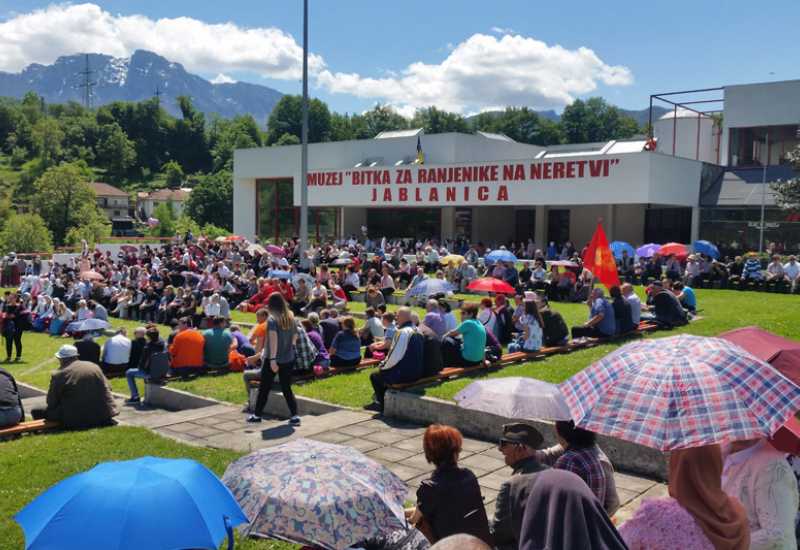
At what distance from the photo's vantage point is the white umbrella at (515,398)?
5.94 m

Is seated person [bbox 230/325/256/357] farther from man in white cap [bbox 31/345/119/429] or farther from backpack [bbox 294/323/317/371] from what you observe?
man in white cap [bbox 31/345/119/429]

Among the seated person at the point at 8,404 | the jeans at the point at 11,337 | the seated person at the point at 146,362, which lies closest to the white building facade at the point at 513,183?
the jeans at the point at 11,337

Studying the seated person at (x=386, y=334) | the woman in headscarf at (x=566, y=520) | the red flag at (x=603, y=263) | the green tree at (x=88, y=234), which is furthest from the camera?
the green tree at (x=88, y=234)

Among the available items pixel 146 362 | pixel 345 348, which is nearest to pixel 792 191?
pixel 345 348

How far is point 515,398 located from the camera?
6.11m

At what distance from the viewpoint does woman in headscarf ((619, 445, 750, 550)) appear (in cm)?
323

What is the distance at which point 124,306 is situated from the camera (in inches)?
930

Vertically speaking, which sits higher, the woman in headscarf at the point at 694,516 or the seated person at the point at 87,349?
the woman in headscarf at the point at 694,516

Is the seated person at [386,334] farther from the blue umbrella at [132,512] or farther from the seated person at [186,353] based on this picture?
the blue umbrella at [132,512]

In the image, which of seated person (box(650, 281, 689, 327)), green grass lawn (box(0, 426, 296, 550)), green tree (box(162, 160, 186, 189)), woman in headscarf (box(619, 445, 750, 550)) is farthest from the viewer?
green tree (box(162, 160, 186, 189))

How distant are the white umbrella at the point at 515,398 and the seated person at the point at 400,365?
11.6 feet

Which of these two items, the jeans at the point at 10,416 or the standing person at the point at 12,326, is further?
the standing person at the point at 12,326

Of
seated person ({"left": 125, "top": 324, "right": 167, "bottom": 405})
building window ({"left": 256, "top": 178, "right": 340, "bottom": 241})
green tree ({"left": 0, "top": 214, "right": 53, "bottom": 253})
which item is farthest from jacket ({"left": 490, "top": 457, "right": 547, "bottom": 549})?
green tree ({"left": 0, "top": 214, "right": 53, "bottom": 253})

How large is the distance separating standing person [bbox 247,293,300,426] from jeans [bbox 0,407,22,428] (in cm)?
303
